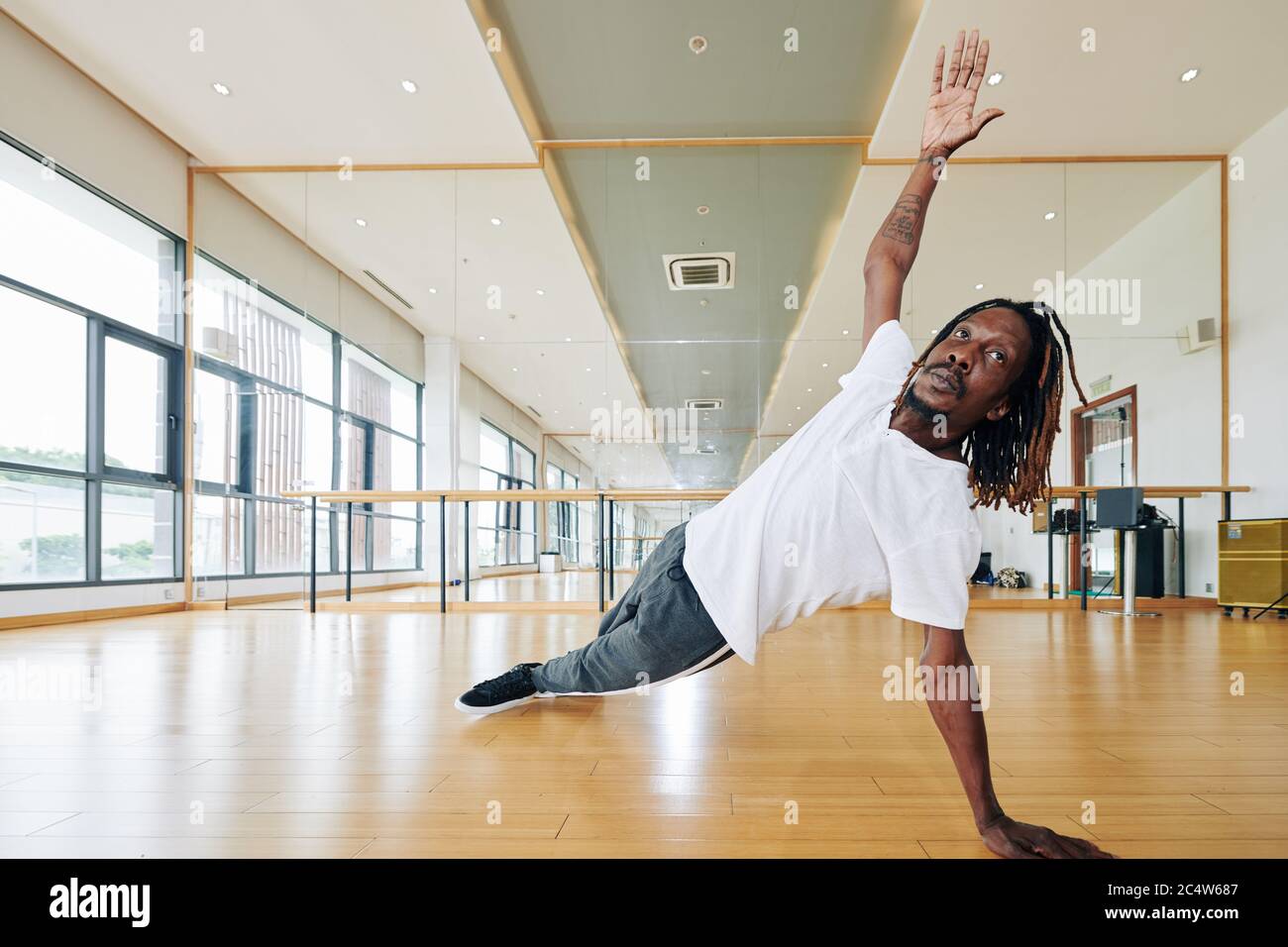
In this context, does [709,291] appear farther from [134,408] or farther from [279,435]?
[134,408]

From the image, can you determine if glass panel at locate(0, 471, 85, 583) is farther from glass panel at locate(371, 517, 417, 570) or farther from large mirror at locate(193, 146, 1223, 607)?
glass panel at locate(371, 517, 417, 570)

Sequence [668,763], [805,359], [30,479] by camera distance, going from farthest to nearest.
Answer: [805,359] < [30,479] < [668,763]

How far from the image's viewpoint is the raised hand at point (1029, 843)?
0.94m

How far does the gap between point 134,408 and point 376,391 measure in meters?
1.82

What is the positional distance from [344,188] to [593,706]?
201 inches

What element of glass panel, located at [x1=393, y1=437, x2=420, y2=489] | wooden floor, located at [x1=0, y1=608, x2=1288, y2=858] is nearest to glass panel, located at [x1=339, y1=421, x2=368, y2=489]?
glass panel, located at [x1=393, y1=437, x2=420, y2=489]

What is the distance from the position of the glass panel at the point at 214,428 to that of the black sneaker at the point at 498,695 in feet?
15.2

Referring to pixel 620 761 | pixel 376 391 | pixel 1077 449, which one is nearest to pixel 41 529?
pixel 376 391

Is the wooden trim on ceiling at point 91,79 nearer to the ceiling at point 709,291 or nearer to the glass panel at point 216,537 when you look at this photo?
the glass panel at point 216,537

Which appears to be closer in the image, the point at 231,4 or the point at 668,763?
the point at 668,763

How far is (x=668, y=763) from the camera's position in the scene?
1.46m

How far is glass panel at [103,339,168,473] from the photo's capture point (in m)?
4.64

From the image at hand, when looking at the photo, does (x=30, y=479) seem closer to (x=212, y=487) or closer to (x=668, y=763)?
(x=212, y=487)
